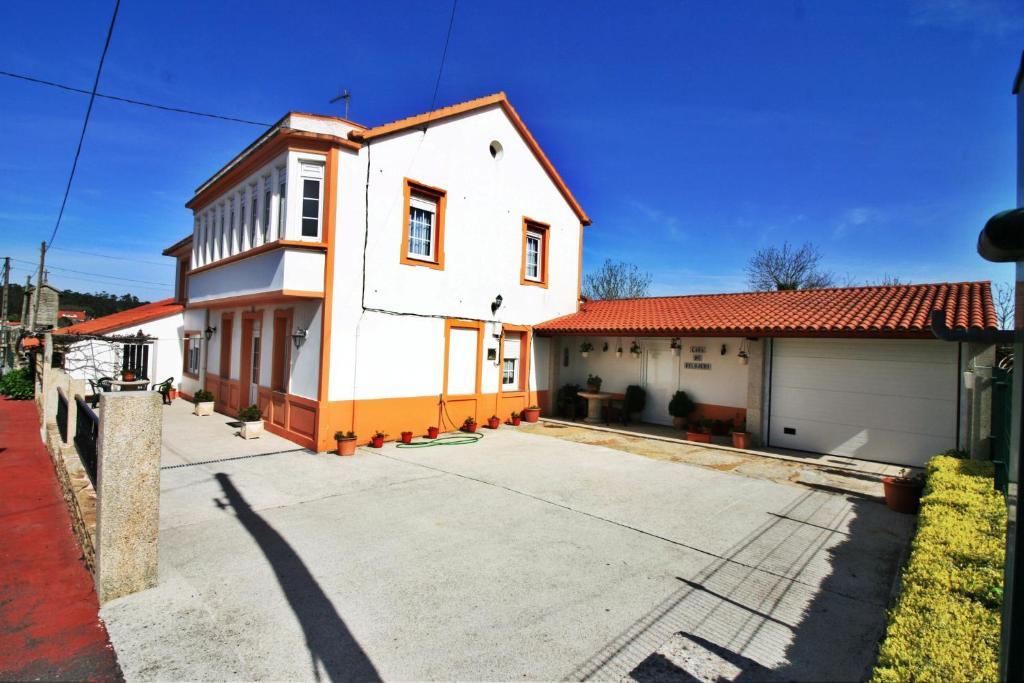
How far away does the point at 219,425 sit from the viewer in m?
13.5

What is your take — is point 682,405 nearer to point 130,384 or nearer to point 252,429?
point 252,429

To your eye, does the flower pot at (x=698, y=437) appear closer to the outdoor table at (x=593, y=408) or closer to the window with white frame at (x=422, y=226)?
the outdoor table at (x=593, y=408)

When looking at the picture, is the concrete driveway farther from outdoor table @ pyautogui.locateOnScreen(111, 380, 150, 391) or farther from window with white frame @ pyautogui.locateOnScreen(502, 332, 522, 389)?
outdoor table @ pyautogui.locateOnScreen(111, 380, 150, 391)

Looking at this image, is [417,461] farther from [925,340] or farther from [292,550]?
[925,340]

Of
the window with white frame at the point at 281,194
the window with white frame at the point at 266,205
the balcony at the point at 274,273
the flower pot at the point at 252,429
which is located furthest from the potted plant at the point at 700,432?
the window with white frame at the point at 266,205

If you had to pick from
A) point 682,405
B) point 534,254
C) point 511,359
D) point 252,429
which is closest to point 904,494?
point 682,405

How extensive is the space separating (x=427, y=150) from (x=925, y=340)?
459 inches

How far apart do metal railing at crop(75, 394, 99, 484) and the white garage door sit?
13028 mm

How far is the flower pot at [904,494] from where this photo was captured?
7.57m

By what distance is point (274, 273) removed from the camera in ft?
36.1

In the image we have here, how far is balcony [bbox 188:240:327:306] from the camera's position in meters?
10.6

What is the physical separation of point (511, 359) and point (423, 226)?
16.3 ft

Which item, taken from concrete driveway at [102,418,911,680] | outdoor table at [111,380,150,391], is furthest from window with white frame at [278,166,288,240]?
outdoor table at [111,380,150,391]

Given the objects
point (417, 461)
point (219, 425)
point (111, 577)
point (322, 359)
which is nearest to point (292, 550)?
point (111, 577)
